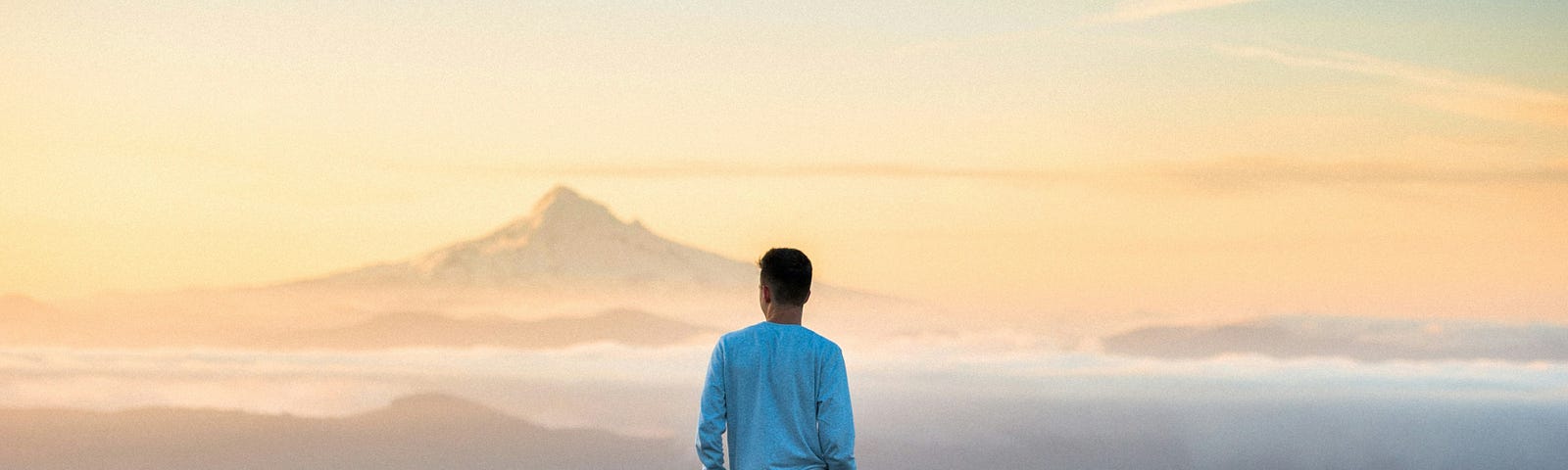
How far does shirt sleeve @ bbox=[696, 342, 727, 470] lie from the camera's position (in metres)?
3.47

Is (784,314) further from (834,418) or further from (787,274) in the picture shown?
(834,418)

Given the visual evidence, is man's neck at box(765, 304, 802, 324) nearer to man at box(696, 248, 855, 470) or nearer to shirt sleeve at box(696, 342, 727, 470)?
man at box(696, 248, 855, 470)

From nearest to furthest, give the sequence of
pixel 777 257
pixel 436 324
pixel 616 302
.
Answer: pixel 777 257, pixel 616 302, pixel 436 324

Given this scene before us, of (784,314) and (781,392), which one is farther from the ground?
(784,314)

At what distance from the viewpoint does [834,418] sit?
351 cm

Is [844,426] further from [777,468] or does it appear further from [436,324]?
[436,324]

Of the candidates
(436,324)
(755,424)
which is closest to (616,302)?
(436,324)

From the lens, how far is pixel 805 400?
139 inches

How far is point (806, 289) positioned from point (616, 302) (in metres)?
19.0

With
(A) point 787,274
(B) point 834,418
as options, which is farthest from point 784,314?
(B) point 834,418

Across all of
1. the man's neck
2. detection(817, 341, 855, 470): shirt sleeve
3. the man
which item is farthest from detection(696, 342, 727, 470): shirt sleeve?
detection(817, 341, 855, 470): shirt sleeve

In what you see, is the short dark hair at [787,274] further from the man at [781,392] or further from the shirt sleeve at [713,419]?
the shirt sleeve at [713,419]

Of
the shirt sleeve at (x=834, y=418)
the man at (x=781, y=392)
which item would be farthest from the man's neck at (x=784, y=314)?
the shirt sleeve at (x=834, y=418)

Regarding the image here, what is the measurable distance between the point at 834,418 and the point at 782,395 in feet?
0.46
